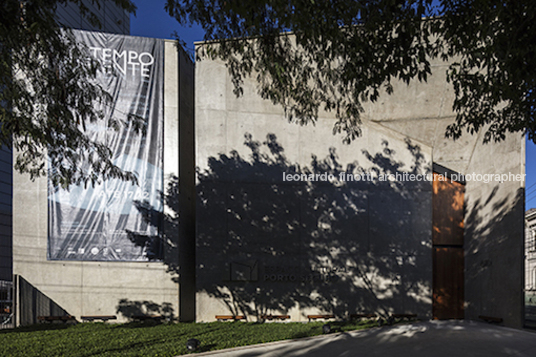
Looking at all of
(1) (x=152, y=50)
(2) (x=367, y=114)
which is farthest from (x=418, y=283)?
(1) (x=152, y=50)

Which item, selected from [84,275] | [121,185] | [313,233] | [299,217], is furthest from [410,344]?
[84,275]

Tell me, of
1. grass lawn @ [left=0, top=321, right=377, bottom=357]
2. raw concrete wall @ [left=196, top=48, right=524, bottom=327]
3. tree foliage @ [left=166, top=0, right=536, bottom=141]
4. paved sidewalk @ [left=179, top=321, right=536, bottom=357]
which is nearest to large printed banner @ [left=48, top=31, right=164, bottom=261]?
raw concrete wall @ [left=196, top=48, right=524, bottom=327]

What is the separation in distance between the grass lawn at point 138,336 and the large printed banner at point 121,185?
8.56 ft

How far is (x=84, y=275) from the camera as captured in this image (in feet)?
40.9

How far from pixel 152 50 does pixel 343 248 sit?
10.3 metres

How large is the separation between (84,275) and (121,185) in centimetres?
337

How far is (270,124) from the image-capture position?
1328cm

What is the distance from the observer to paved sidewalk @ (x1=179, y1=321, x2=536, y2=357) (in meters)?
7.51

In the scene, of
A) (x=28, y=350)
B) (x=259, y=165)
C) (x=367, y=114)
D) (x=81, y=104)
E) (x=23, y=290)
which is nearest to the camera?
(x=81, y=104)

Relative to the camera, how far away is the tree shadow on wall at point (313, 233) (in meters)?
12.5

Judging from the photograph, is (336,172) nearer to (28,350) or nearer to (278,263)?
(278,263)

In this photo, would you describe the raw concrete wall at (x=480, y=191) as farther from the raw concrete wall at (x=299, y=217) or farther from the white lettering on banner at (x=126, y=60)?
the white lettering on banner at (x=126, y=60)

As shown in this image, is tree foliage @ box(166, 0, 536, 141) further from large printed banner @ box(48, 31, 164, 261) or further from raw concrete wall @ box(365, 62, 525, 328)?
large printed banner @ box(48, 31, 164, 261)

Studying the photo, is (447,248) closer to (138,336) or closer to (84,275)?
(138,336)
